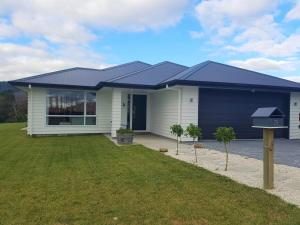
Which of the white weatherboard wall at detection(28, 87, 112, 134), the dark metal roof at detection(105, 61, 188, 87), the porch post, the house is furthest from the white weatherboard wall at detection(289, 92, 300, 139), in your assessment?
the white weatherboard wall at detection(28, 87, 112, 134)

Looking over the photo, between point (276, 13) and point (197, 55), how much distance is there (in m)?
8.60

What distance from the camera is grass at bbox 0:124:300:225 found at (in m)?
4.34

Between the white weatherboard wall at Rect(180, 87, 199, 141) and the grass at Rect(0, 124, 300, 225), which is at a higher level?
the white weatherboard wall at Rect(180, 87, 199, 141)

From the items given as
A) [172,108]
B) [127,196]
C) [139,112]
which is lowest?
[127,196]

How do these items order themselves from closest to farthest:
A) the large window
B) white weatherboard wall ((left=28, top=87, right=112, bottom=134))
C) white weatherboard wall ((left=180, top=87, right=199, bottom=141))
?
white weatherboard wall ((left=180, top=87, right=199, bottom=141)) < white weatherboard wall ((left=28, top=87, right=112, bottom=134)) < the large window

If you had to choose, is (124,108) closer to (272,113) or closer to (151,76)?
(151,76)

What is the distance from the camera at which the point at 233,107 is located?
15.0 m

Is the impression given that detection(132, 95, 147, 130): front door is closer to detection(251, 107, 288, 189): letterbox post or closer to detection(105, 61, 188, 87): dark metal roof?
detection(105, 61, 188, 87): dark metal roof

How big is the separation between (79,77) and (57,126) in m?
3.32

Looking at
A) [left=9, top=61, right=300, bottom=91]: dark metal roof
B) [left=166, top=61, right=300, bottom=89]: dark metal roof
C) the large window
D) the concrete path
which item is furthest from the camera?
the large window

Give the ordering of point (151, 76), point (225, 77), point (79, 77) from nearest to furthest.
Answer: point (225, 77) < point (151, 76) < point (79, 77)

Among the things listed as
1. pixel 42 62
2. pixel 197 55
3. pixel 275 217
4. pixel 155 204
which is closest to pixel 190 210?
pixel 155 204

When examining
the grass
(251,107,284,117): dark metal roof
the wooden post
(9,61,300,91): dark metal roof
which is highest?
(9,61,300,91): dark metal roof

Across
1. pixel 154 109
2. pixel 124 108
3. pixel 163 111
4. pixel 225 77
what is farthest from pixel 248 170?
pixel 124 108
